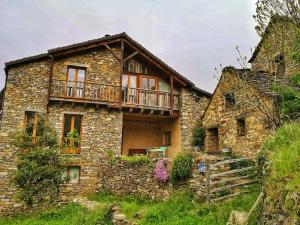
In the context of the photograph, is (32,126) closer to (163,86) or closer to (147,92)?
(147,92)

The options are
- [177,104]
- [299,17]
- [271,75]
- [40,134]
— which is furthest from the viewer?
[177,104]

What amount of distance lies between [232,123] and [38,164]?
28.6 feet

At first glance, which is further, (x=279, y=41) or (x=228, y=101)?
(x=228, y=101)

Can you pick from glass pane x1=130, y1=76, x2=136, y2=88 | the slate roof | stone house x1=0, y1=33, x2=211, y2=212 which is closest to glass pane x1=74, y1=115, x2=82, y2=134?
stone house x1=0, y1=33, x2=211, y2=212

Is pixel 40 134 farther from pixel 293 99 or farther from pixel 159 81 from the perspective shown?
pixel 293 99

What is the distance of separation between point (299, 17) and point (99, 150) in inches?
439

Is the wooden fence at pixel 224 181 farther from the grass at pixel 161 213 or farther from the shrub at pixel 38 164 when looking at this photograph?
the shrub at pixel 38 164

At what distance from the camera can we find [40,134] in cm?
1254

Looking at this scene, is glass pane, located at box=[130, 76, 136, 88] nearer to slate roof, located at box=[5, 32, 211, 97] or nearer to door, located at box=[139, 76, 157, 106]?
door, located at box=[139, 76, 157, 106]

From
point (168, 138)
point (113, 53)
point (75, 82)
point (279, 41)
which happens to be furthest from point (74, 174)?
point (279, 41)

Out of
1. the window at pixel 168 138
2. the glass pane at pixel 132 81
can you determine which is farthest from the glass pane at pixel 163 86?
the window at pixel 168 138

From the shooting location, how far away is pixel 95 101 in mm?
16031

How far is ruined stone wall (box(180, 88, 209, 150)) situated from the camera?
57.5 ft

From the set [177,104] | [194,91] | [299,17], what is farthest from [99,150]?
[299,17]
